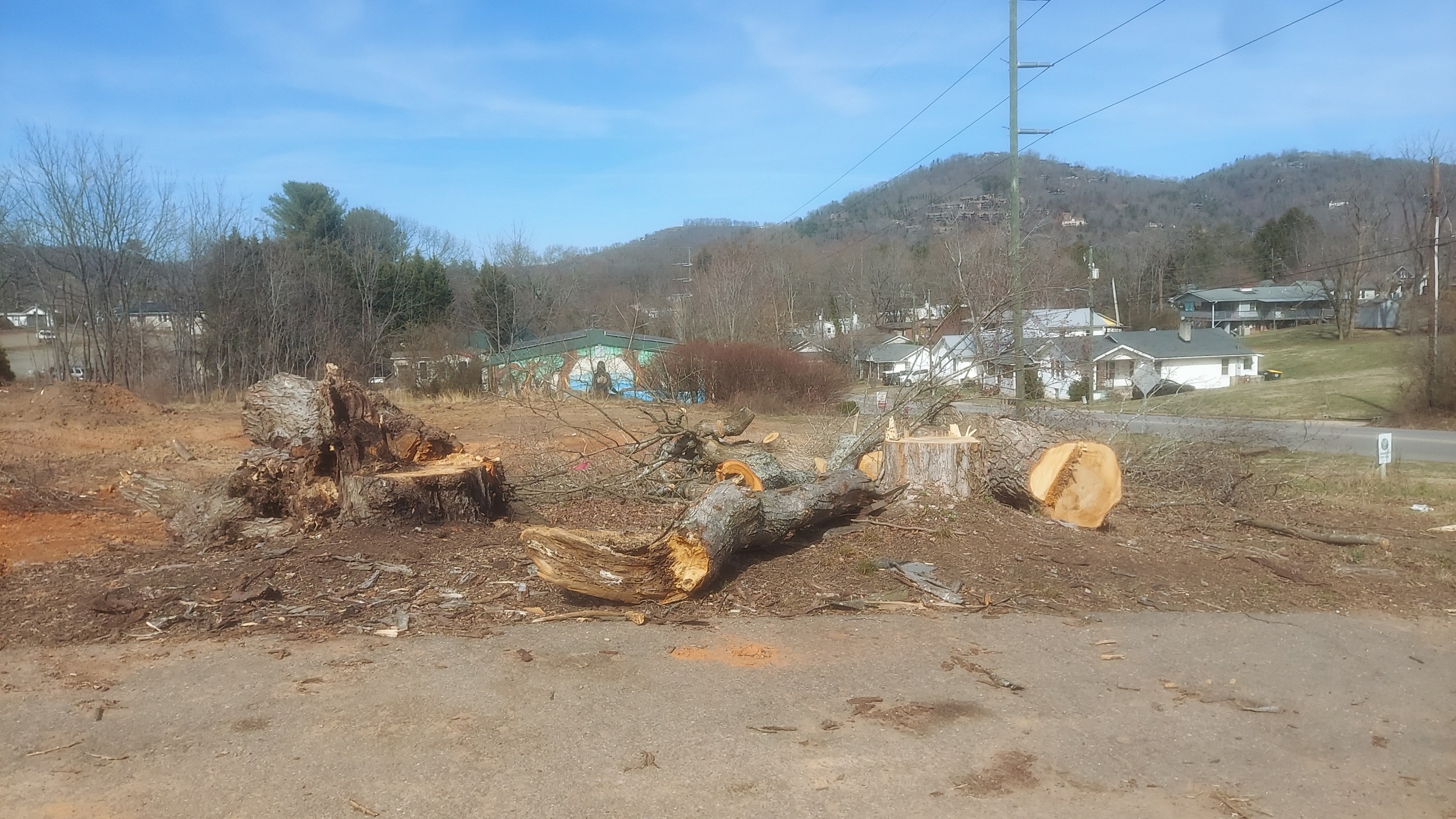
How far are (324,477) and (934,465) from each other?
5.20 metres

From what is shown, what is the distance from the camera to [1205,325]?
80.1 metres

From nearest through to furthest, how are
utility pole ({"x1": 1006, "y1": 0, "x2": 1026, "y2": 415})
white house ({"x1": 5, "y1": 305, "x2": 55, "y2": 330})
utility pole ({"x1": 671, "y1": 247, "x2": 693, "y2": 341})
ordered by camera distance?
utility pole ({"x1": 1006, "y1": 0, "x2": 1026, "y2": 415}) < white house ({"x1": 5, "y1": 305, "x2": 55, "y2": 330}) < utility pole ({"x1": 671, "y1": 247, "x2": 693, "y2": 341})

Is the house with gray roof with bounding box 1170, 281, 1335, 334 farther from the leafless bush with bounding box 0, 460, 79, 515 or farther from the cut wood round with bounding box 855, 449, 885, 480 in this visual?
the leafless bush with bounding box 0, 460, 79, 515

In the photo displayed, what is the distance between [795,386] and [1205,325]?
6282cm

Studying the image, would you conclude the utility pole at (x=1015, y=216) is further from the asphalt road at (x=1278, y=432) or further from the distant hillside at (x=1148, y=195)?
the distant hillside at (x=1148, y=195)

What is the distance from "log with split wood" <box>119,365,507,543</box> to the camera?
770cm

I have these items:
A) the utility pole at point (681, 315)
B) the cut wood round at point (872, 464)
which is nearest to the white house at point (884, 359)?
the utility pole at point (681, 315)

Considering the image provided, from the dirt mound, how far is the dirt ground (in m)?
9.57

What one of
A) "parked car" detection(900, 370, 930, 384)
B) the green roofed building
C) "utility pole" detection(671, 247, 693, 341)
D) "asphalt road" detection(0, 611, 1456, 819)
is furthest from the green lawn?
"utility pole" detection(671, 247, 693, 341)

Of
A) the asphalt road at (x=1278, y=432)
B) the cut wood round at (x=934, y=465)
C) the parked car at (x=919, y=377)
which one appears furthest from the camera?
the asphalt road at (x=1278, y=432)

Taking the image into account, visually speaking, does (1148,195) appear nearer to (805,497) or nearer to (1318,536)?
(1318,536)

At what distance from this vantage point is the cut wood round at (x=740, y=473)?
8773 mm

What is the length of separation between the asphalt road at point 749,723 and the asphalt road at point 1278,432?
5.58 metres

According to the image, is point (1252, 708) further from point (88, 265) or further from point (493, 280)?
point (493, 280)
